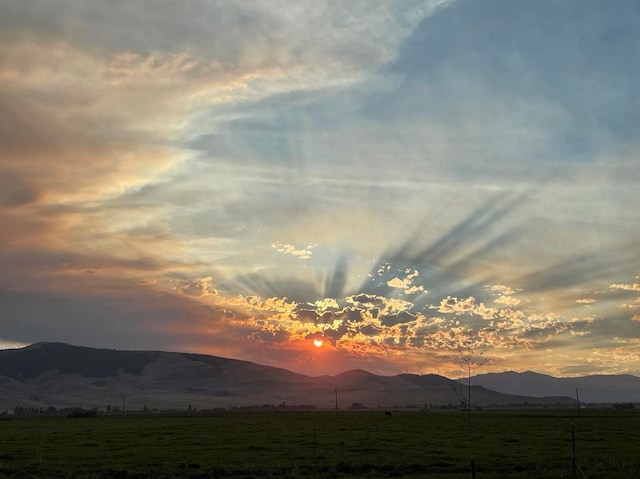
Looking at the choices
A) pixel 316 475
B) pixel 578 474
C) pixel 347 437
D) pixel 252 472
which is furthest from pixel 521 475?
pixel 347 437

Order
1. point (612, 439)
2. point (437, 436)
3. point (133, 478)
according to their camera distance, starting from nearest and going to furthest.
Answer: point (133, 478)
point (612, 439)
point (437, 436)

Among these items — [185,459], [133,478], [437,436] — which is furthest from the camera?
[437,436]

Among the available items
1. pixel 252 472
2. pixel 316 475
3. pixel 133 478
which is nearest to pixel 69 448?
pixel 133 478

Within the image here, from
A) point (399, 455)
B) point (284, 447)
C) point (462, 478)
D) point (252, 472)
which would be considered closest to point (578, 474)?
point (462, 478)

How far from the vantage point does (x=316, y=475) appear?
127ft

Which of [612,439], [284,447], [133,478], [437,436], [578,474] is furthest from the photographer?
[437,436]

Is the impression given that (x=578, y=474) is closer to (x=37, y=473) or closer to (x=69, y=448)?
(x=37, y=473)

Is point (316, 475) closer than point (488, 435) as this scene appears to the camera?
Yes

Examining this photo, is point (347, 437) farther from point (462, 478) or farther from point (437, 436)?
point (462, 478)

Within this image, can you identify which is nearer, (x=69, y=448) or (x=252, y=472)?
(x=252, y=472)

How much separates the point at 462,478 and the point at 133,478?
2045 cm

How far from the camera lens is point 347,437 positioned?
66562 mm

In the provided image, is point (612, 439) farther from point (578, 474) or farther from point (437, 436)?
point (578, 474)

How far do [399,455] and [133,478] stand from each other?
20.4 meters
